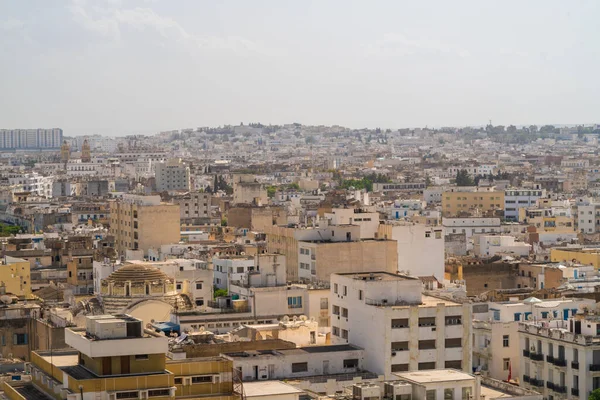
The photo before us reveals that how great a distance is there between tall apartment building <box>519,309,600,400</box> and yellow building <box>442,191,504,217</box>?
6786cm

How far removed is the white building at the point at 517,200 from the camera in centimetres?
10306

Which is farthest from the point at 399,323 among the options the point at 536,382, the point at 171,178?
the point at 171,178

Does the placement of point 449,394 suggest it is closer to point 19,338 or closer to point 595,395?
point 595,395

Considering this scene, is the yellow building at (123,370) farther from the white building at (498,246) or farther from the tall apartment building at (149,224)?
the white building at (498,246)

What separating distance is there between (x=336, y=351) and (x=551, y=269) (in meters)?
21.6

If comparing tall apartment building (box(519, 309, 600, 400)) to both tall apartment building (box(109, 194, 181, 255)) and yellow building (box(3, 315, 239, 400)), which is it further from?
tall apartment building (box(109, 194, 181, 255))

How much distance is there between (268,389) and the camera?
28812mm

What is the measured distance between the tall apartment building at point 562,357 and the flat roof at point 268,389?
27.8 ft

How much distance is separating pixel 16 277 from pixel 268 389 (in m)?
25.8

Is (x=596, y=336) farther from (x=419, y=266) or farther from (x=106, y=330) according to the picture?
(x=419, y=266)

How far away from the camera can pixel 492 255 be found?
6738 centimetres

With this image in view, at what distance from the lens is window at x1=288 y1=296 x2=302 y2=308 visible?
4450 cm

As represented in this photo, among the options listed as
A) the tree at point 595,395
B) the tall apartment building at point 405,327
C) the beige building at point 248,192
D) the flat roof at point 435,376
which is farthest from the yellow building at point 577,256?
the beige building at point 248,192

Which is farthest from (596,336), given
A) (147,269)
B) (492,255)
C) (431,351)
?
(492,255)
